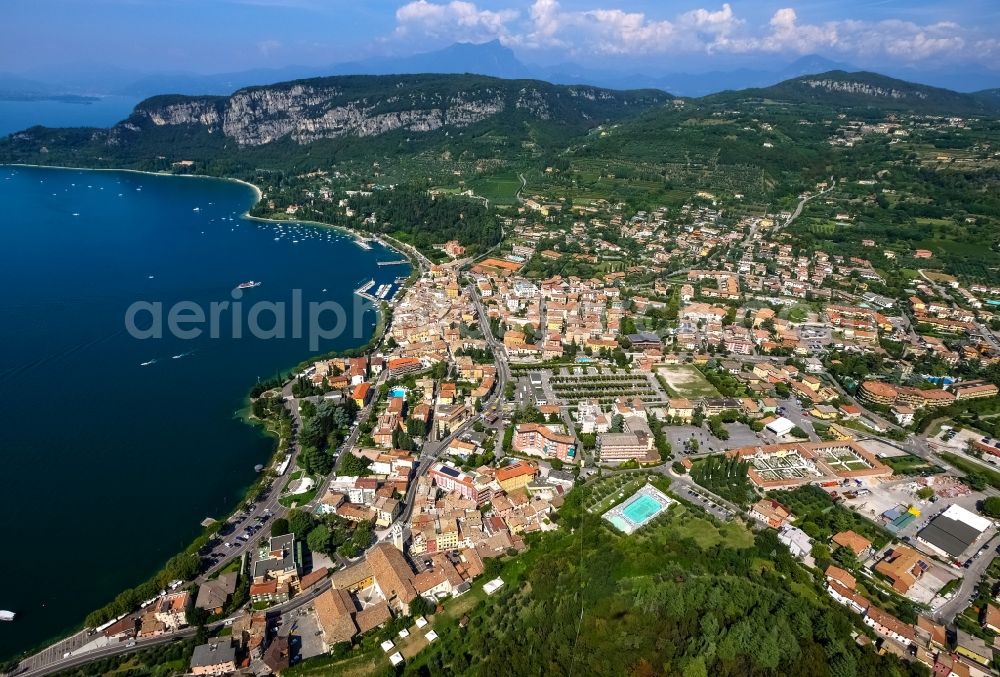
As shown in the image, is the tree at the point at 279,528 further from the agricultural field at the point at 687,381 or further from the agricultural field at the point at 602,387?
the agricultural field at the point at 687,381

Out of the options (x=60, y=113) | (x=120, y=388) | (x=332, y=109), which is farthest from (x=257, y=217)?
(x=60, y=113)

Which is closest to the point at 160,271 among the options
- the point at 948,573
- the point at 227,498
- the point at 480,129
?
the point at 227,498

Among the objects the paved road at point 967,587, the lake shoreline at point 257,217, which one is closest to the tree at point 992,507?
the paved road at point 967,587

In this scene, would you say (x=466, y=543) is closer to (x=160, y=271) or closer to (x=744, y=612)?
(x=744, y=612)

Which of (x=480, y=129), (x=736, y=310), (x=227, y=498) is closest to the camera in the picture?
(x=227, y=498)

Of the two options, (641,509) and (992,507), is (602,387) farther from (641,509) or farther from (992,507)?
(992,507)

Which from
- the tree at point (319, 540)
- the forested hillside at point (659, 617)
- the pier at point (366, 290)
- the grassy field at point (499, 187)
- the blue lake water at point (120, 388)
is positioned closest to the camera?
the forested hillside at point (659, 617)
